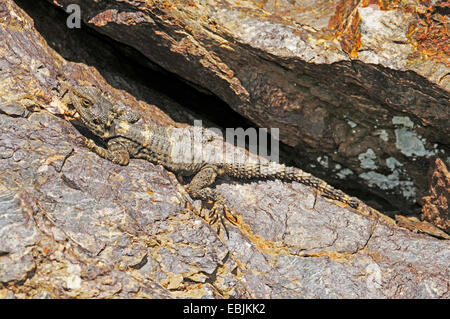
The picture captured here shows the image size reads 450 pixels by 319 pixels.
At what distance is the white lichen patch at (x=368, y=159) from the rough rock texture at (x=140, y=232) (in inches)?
43.9

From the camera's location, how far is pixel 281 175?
7.53 m

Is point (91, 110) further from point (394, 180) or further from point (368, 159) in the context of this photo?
point (394, 180)

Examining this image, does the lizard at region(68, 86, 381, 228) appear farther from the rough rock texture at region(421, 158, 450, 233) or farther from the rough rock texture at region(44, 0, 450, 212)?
the rough rock texture at region(421, 158, 450, 233)

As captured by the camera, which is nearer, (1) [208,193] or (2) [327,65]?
(2) [327,65]

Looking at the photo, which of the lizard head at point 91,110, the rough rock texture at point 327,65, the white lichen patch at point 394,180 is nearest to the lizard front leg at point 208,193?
the rough rock texture at point 327,65

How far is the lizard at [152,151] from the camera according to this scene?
22.1ft

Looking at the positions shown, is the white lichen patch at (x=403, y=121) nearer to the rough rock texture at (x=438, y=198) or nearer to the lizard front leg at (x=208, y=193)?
the rough rock texture at (x=438, y=198)

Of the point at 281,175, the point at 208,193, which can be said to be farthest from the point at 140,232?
the point at 281,175

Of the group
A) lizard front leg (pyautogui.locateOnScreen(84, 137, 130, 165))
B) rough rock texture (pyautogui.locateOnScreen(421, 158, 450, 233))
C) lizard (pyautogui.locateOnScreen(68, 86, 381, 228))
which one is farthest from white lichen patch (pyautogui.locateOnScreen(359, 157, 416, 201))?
lizard front leg (pyautogui.locateOnScreen(84, 137, 130, 165))

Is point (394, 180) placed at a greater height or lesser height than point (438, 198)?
greater

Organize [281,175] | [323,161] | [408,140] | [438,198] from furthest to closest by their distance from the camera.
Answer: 1. [323,161]
2. [281,175]
3. [438,198]
4. [408,140]

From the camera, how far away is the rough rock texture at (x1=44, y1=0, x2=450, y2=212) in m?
6.12

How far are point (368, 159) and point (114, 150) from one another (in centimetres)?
448

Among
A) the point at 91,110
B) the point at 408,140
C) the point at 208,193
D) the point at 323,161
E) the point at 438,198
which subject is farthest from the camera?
the point at 323,161
